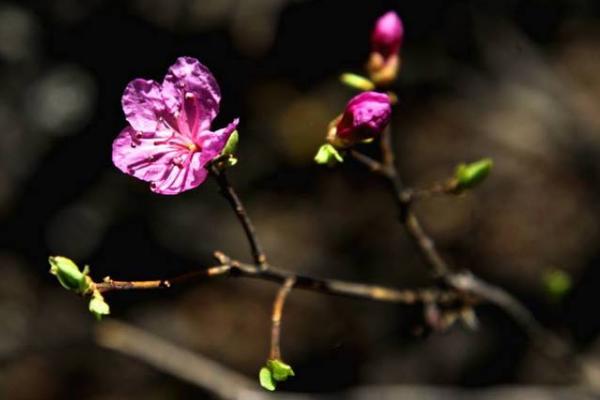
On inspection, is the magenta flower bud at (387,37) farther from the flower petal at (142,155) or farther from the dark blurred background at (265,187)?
the dark blurred background at (265,187)

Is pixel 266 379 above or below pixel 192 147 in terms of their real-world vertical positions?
below

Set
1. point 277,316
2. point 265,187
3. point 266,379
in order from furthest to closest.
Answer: point 265,187 → point 277,316 → point 266,379

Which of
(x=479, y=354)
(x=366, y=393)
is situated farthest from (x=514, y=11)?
(x=366, y=393)

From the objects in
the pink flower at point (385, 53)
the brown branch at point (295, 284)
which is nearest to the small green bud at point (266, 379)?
the brown branch at point (295, 284)

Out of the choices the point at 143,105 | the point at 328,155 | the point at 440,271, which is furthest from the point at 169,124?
the point at 440,271

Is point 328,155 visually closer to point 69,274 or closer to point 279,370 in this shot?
point 279,370

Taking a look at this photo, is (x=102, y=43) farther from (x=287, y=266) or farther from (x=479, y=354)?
(x=479, y=354)
